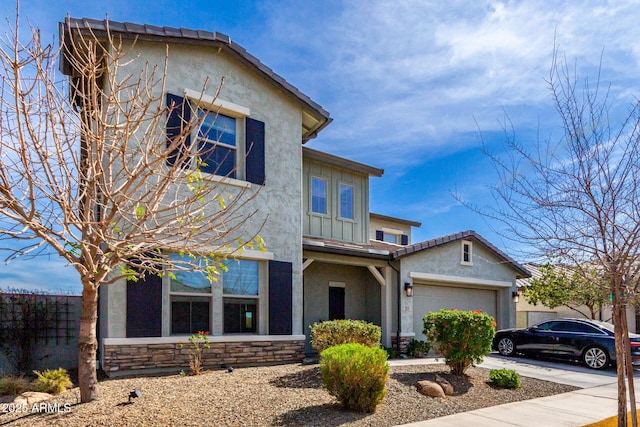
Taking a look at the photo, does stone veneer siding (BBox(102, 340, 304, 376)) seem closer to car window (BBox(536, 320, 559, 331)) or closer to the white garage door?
the white garage door

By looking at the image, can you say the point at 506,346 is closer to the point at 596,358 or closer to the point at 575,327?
the point at 575,327

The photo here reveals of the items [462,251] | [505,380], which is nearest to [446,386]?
[505,380]

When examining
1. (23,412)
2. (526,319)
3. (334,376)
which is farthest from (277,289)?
(526,319)

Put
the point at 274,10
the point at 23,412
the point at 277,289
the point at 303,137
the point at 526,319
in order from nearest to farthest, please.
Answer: the point at 23,412
the point at 274,10
the point at 277,289
the point at 303,137
the point at 526,319

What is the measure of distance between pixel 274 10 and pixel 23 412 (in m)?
8.66

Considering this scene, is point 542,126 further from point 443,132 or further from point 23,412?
point 23,412

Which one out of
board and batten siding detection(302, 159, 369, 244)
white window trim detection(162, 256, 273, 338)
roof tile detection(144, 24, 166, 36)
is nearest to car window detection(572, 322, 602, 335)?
board and batten siding detection(302, 159, 369, 244)

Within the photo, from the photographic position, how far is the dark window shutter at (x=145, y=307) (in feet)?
31.4

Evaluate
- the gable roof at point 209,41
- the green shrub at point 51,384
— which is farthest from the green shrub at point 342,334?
the gable roof at point 209,41

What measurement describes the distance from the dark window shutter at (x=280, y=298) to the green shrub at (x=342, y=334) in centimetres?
119

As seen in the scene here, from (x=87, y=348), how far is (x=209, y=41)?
7.35 meters

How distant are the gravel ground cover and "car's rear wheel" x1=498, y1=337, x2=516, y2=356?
5013 millimetres

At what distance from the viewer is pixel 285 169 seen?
12367 millimetres

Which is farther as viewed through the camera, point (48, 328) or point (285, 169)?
point (285, 169)
